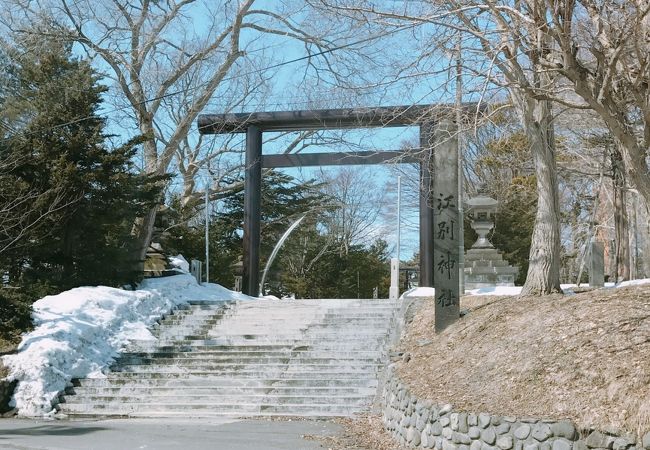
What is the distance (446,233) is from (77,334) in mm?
7710

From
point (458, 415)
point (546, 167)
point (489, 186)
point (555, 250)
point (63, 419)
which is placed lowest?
point (63, 419)

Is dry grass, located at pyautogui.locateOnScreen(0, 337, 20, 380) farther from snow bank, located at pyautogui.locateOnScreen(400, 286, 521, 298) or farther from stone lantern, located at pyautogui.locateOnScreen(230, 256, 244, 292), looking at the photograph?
stone lantern, located at pyautogui.locateOnScreen(230, 256, 244, 292)

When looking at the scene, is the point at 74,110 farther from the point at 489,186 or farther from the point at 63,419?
the point at 489,186

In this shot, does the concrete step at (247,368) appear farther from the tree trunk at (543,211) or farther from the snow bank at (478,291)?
the snow bank at (478,291)

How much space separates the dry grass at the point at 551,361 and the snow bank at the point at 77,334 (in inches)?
255

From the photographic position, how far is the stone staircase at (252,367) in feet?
39.1

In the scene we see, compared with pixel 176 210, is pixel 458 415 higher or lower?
lower

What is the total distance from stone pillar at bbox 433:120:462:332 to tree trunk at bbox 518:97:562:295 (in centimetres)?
125

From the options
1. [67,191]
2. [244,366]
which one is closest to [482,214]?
[244,366]

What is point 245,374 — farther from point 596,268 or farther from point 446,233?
point 596,268

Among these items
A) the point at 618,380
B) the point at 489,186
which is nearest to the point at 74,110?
the point at 618,380

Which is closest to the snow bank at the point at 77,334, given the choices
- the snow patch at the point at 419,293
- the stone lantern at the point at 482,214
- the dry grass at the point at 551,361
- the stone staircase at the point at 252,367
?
the stone staircase at the point at 252,367

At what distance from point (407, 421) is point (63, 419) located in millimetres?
6182

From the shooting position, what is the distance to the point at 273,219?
3491 cm
